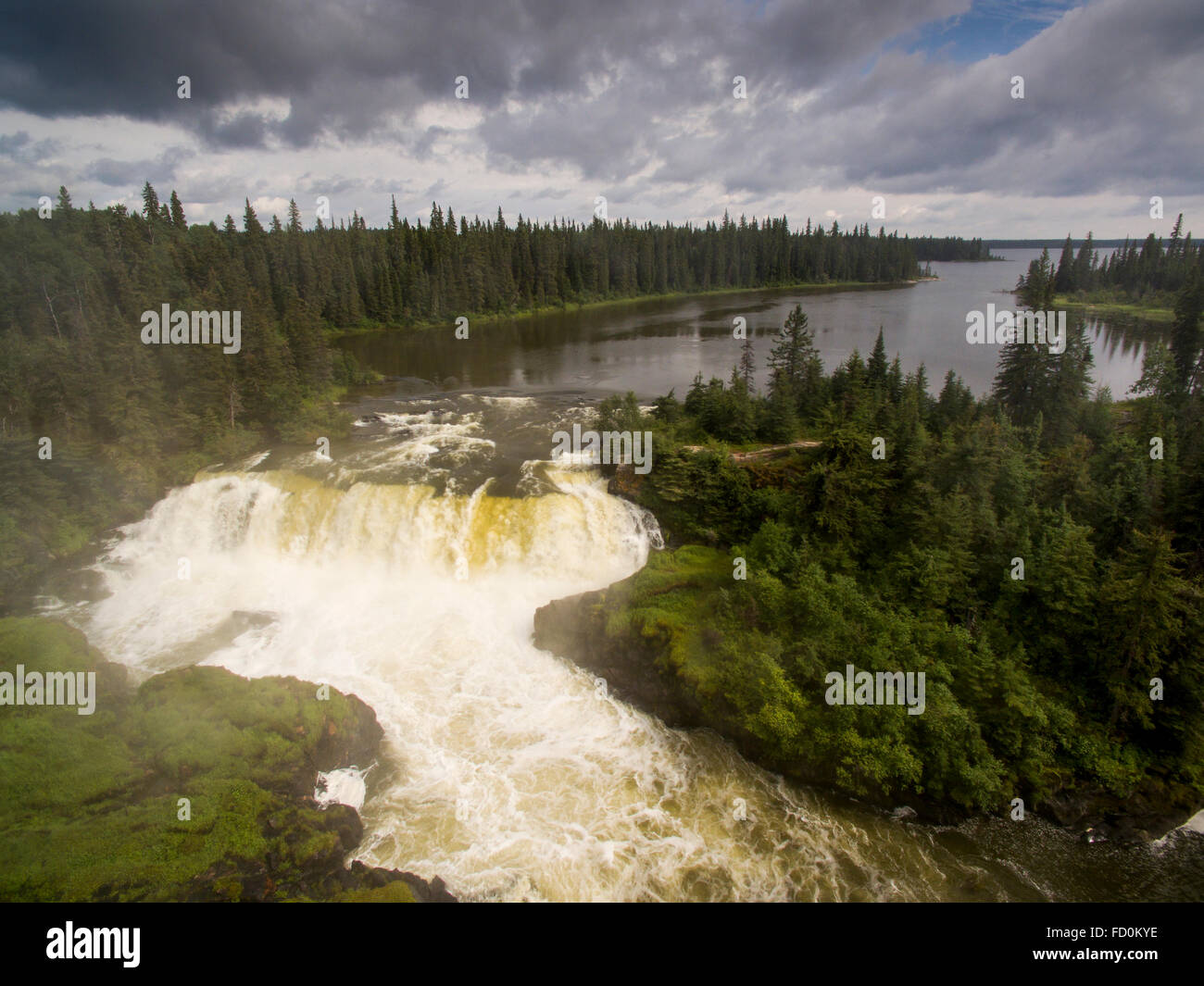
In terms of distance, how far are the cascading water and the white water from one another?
3.0 inches

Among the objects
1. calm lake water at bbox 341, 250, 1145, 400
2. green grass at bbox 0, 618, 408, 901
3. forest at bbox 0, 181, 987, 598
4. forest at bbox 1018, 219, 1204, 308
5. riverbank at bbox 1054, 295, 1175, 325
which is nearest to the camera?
green grass at bbox 0, 618, 408, 901

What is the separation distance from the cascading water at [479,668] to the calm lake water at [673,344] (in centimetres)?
2288

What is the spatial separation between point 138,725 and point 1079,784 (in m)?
27.0

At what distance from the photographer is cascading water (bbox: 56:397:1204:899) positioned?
52.5 feet

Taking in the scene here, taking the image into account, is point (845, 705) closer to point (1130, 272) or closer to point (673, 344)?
point (673, 344)

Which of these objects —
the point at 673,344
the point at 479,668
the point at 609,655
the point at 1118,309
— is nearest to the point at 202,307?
the point at 479,668

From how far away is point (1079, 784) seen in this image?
17328mm

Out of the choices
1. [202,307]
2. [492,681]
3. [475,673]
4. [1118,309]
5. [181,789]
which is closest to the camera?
[181,789]

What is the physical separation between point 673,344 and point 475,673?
Answer: 6061cm

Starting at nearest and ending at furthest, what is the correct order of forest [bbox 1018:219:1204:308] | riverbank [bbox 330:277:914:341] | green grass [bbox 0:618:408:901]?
1. green grass [bbox 0:618:408:901]
2. riverbank [bbox 330:277:914:341]
3. forest [bbox 1018:219:1204:308]

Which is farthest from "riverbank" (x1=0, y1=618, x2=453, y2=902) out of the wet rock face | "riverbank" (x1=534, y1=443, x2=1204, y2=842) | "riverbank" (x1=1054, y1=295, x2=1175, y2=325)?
"riverbank" (x1=1054, y1=295, x2=1175, y2=325)

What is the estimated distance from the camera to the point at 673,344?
76625 mm

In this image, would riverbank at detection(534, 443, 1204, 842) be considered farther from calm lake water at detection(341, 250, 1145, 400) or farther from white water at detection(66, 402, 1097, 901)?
calm lake water at detection(341, 250, 1145, 400)
